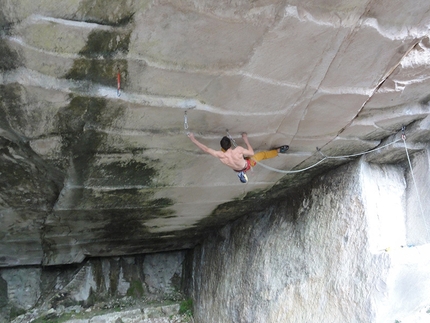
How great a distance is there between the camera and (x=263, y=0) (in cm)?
156

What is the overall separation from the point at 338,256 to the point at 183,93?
5.09 feet

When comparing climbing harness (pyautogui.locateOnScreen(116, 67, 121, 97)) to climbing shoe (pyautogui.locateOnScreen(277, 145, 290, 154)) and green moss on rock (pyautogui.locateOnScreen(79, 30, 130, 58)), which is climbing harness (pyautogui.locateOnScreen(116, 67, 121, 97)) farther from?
climbing shoe (pyautogui.locateOnScreen(277, 145, 290, 154))

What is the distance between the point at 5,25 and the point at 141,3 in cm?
56

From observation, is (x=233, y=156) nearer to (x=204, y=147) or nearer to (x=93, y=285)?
(x=204, y=147)

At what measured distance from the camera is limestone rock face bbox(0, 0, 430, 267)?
1.61m

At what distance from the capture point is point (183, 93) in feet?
6.39

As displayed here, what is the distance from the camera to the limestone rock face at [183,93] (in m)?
1.61

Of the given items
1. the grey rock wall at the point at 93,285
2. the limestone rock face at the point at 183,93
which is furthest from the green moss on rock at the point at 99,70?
the grey rock wall at the point at 93,285

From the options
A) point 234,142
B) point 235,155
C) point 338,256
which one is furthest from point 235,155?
point 338,256

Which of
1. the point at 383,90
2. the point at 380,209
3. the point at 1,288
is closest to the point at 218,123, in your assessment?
the point at 383,90

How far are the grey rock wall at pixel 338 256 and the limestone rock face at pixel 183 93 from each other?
226 mm

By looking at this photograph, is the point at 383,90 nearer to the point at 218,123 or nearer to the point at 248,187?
the point at 218,123

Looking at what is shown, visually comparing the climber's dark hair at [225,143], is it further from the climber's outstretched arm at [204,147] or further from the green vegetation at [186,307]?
the green vegetation at [186,307]

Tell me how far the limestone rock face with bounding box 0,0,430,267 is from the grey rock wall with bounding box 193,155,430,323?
0.74 ft
